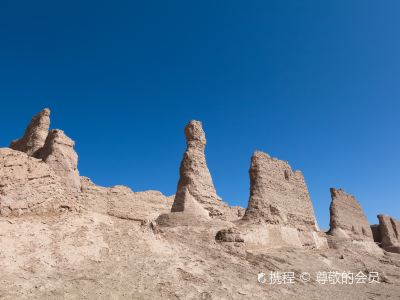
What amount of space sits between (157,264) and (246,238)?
223 inches

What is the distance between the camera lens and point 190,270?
23.6ft

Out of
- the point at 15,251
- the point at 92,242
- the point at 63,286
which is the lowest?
the point at 63,286

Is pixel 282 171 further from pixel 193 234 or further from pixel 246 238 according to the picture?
pixel 193 234

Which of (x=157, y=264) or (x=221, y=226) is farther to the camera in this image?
(x=221, y=226)

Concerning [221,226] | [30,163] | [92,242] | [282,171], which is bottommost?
[92,242]

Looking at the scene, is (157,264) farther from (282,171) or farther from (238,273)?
(282,171)

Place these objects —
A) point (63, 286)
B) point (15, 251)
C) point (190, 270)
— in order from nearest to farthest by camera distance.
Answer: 1. point (63, 286)
2. point (15, 251)
3. point (190, 270)

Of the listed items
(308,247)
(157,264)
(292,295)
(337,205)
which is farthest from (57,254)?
(337,205)

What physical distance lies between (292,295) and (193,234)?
4.55m

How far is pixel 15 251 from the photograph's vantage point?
5.62 m

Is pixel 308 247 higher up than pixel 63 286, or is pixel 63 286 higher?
pixel 308 247

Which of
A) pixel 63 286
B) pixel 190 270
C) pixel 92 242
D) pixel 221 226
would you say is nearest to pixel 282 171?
pixel 221 226

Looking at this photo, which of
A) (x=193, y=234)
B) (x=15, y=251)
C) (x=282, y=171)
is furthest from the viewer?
(x=282, y=171)

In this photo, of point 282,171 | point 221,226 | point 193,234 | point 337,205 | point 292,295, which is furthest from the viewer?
point 337,205
